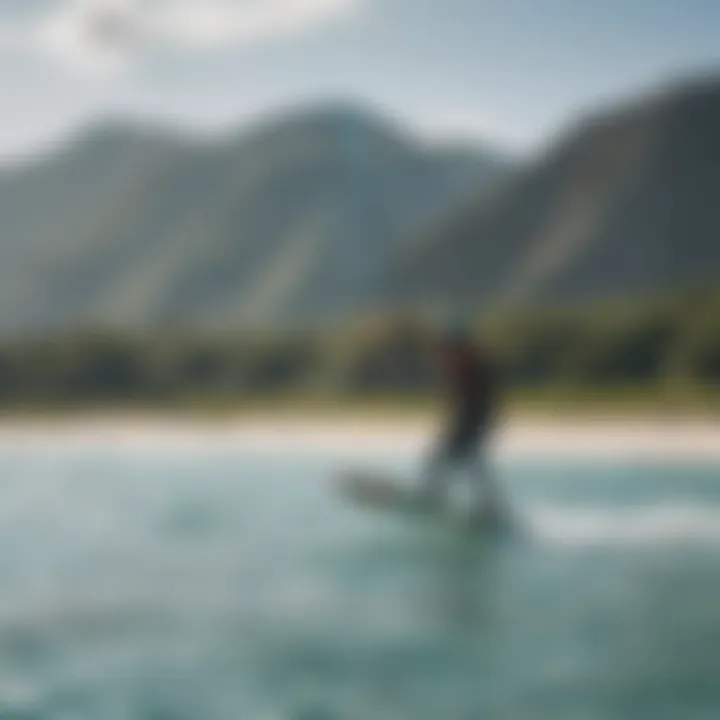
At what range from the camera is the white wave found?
136 inches

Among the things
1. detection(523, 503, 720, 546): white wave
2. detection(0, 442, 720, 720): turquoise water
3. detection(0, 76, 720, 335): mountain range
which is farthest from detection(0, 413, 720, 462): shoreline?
detection(0, 76, 720, 335): mountain range

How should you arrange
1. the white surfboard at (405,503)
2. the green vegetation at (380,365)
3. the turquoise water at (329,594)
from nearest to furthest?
the turquoise water at (329,594) < the white surfboard at (405,503) < the green vegetation at (380,365)

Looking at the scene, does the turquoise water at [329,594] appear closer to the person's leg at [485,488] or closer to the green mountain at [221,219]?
the person's leg at [485,488]

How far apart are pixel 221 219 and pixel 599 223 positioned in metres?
1.30

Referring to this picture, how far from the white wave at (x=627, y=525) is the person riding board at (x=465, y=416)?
17 cm

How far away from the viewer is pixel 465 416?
139 inches

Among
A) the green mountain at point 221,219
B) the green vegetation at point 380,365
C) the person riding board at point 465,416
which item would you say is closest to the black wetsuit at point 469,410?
the person riding board at point 465,416

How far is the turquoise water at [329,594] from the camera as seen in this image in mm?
3137

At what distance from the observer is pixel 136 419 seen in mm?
3877

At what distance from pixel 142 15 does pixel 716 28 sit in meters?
1.83

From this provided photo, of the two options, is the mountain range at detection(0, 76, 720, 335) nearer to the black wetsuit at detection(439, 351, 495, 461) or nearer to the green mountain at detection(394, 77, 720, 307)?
the green mountain at detection(394, 77, 720, 307)

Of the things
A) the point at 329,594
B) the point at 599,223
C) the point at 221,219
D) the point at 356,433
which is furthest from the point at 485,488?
the point at 221,219

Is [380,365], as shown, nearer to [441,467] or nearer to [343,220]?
[441,467]

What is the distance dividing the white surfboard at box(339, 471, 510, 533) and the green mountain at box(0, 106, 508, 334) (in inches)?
24.1
